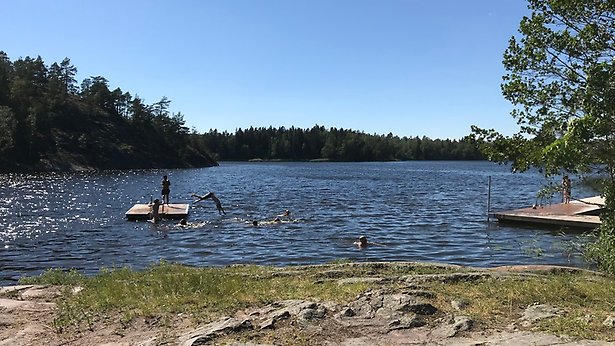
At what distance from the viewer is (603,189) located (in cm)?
990

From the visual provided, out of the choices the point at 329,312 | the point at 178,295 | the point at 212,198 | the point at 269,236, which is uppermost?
the point at 329,312

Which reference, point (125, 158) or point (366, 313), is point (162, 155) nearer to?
point (125, 158)

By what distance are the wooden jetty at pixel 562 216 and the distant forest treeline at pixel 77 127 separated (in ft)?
266

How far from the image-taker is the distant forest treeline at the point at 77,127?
317 feet

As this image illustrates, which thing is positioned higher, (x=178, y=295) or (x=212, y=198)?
(x=178, y=295)

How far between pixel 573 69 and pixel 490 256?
477 inches

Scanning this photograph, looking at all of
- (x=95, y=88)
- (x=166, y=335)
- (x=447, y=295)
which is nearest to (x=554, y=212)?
(x=447, y=295)

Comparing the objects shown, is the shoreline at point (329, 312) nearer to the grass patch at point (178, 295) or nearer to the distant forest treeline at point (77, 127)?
the grass patch at point (178, 295)

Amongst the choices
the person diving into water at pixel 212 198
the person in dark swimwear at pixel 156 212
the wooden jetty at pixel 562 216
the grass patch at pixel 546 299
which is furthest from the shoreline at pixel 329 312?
the person diving into water at pixel 212 198

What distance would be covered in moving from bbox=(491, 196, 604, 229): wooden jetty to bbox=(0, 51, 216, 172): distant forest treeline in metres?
81.0

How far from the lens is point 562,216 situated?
28.2 meters

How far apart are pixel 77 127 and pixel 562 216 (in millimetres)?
114871

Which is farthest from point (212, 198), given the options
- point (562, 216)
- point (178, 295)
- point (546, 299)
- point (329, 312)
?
point (546, 299)

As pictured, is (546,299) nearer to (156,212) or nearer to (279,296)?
(279,296)
